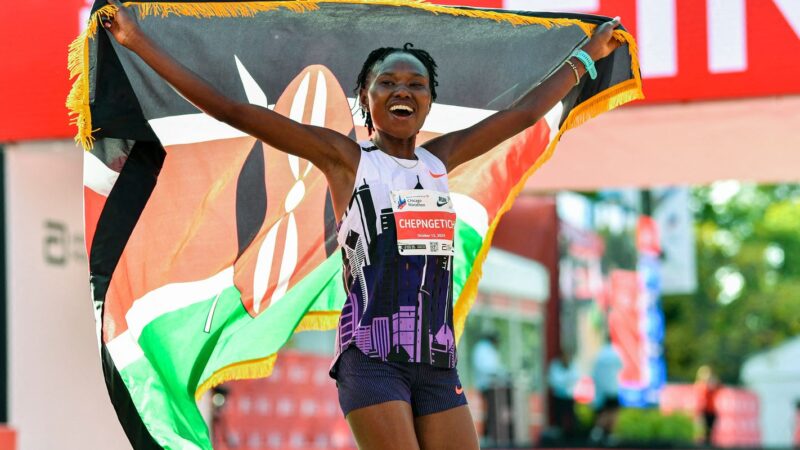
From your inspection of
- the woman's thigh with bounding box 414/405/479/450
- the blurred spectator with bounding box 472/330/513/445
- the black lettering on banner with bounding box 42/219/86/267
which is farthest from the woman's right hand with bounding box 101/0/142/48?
the blurred spectator with bounding box 472/330/513/445

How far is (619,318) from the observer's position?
68.7ft

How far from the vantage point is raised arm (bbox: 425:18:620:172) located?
3896 millimetres

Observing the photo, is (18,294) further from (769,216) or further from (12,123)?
(769,216)

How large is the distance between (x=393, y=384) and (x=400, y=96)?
85cm

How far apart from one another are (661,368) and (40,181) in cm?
1774

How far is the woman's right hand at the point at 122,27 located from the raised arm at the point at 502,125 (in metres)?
0.99

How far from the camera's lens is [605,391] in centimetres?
1436

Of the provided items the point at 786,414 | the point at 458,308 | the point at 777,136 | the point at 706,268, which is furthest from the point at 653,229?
the point at 458,308

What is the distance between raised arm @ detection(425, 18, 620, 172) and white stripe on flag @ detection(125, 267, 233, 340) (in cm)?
135

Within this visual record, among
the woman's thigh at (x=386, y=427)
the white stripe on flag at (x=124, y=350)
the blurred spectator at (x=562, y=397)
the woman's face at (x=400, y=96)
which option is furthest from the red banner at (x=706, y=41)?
the blurred spectator at (x=562, y=397)

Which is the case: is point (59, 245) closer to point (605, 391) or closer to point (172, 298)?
point (172, 298)

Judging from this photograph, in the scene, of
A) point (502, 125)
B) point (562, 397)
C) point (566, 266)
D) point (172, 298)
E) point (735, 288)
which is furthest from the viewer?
point (735, 288)

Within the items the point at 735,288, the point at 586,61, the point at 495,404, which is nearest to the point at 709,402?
the point at 495,404

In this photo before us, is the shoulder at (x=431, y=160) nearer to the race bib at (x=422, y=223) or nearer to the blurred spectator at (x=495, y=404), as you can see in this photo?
the race bib at (x=422, y=223)
